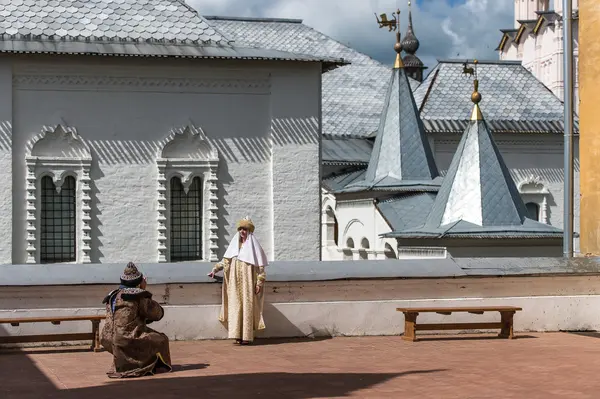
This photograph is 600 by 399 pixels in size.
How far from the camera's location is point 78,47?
26.6m

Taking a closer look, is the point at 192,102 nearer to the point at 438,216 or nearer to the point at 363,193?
the point at 438,216

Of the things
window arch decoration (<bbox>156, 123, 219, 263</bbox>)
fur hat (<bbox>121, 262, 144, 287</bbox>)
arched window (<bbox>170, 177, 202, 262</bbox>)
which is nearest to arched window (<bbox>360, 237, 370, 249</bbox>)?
arched window (<bbox>170, 177, 202, 262</bbox>)

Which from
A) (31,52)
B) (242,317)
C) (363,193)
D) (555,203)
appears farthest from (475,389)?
(555,203)

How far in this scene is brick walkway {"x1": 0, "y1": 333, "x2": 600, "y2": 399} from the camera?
382 inches

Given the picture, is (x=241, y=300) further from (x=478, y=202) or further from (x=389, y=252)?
(x=389, y=252)

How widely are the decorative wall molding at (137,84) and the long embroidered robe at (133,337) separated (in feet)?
54.5

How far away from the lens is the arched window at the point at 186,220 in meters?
28.2

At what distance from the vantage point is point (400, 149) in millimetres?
38719

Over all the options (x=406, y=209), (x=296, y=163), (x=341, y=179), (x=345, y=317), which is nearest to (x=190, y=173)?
(x=296, y=163)

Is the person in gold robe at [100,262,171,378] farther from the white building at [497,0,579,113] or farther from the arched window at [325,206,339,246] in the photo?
the white building at [497,0,579,113]

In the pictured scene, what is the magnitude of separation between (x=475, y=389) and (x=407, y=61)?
72.3 meters

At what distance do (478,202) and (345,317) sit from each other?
18201mm

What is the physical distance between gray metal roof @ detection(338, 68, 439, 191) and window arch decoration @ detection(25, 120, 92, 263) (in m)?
13.0

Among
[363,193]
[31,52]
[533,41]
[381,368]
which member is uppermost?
[533,41]
